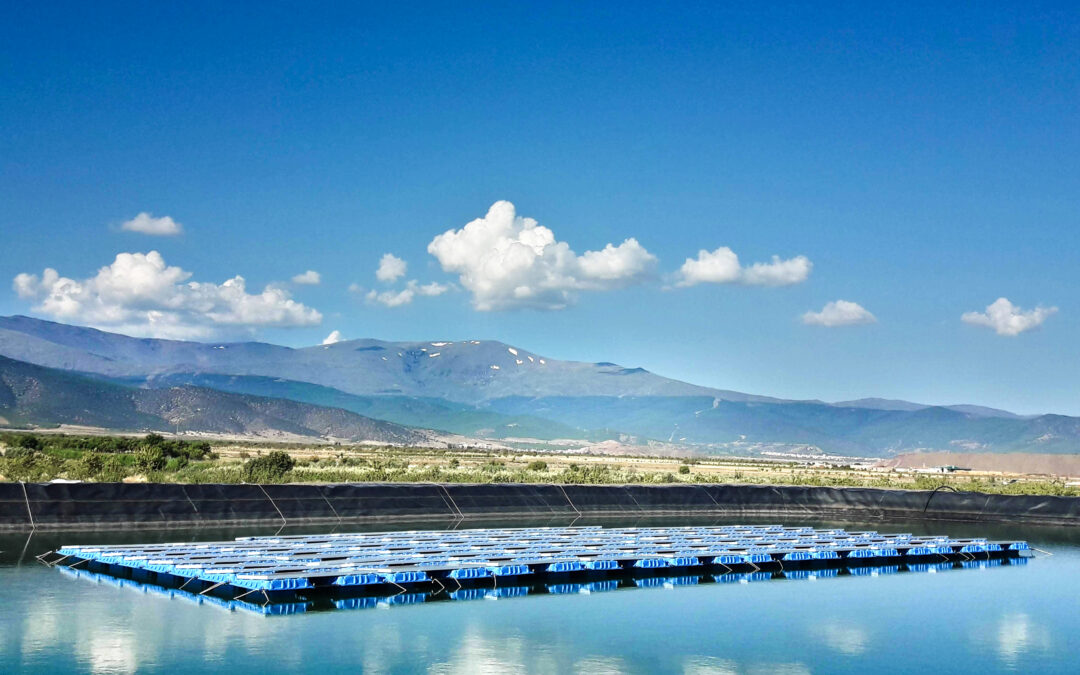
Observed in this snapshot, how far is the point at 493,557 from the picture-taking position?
29.3 m

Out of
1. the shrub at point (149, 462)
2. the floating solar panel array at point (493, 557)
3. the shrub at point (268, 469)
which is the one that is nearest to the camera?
the floating solar panel array at point (493, 557)

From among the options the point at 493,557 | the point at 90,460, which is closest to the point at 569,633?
the point at 493,557

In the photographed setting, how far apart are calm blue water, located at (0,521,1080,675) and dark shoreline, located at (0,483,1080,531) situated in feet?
20.2

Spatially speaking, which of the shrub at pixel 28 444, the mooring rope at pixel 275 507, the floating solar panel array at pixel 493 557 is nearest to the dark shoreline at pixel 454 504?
the mooring rope at pixel 275 507

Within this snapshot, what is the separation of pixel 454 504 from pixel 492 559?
1332 cm

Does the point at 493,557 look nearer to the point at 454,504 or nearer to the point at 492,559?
the point at 492,559

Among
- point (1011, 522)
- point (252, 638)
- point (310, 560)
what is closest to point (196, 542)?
point (310, 560)

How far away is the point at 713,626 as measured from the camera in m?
22.6

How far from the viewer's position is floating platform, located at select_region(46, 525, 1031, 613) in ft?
81.1

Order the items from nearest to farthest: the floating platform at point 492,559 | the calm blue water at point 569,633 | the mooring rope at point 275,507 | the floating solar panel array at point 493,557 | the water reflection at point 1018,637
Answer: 1. the calm blue water at point 569,633
2. the water reflection at point 1018,637
3. the floating platform at point 492,559
4. the floating solar panel array at point 493,557
5. the mooring rope at point 275,507

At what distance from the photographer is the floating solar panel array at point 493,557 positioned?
24969mm

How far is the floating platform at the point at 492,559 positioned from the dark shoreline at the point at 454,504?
424cm

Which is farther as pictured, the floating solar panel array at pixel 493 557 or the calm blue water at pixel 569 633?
the floating solar panel array at pixel 493 557

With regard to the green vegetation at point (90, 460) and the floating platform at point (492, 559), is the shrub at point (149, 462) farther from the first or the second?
the floating platform at point (492, 559)
